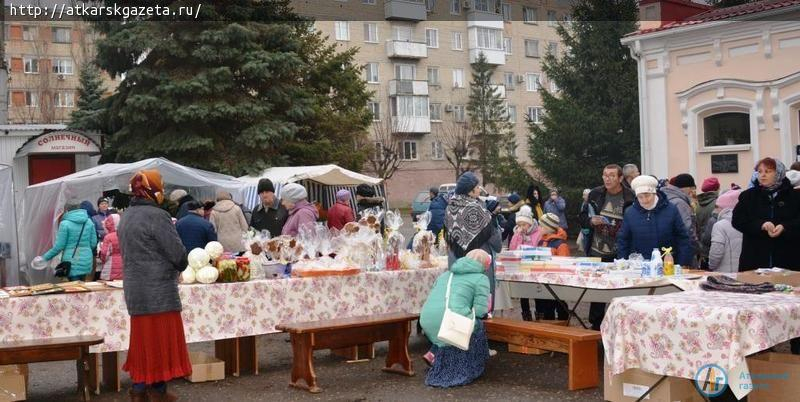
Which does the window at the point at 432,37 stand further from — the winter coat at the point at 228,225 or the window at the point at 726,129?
the winter coat at the point at 228,225

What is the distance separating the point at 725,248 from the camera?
8867 mm

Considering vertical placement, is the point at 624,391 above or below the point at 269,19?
below

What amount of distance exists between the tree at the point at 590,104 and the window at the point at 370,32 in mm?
27225

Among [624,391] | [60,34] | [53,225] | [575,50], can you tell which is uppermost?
[60,34]

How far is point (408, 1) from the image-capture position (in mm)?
54562

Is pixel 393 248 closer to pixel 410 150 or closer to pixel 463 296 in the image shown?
pixel 463 296

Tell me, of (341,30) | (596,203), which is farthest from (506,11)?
(596,203)

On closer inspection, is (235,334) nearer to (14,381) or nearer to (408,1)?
(14,381)

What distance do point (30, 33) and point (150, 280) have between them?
52.4 metres

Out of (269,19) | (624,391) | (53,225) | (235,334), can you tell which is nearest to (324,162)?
(269,19)

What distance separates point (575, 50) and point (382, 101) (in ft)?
89.6

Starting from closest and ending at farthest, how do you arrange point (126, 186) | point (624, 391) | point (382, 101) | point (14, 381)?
point (624, 391) < point (14, 381) < point (126, 186) < point (382, 101)

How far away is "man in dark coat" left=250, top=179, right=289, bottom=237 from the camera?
37.0 feet

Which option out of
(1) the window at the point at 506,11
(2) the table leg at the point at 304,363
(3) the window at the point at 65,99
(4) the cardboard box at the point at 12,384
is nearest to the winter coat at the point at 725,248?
(2) the table leg at the point at 304,363
